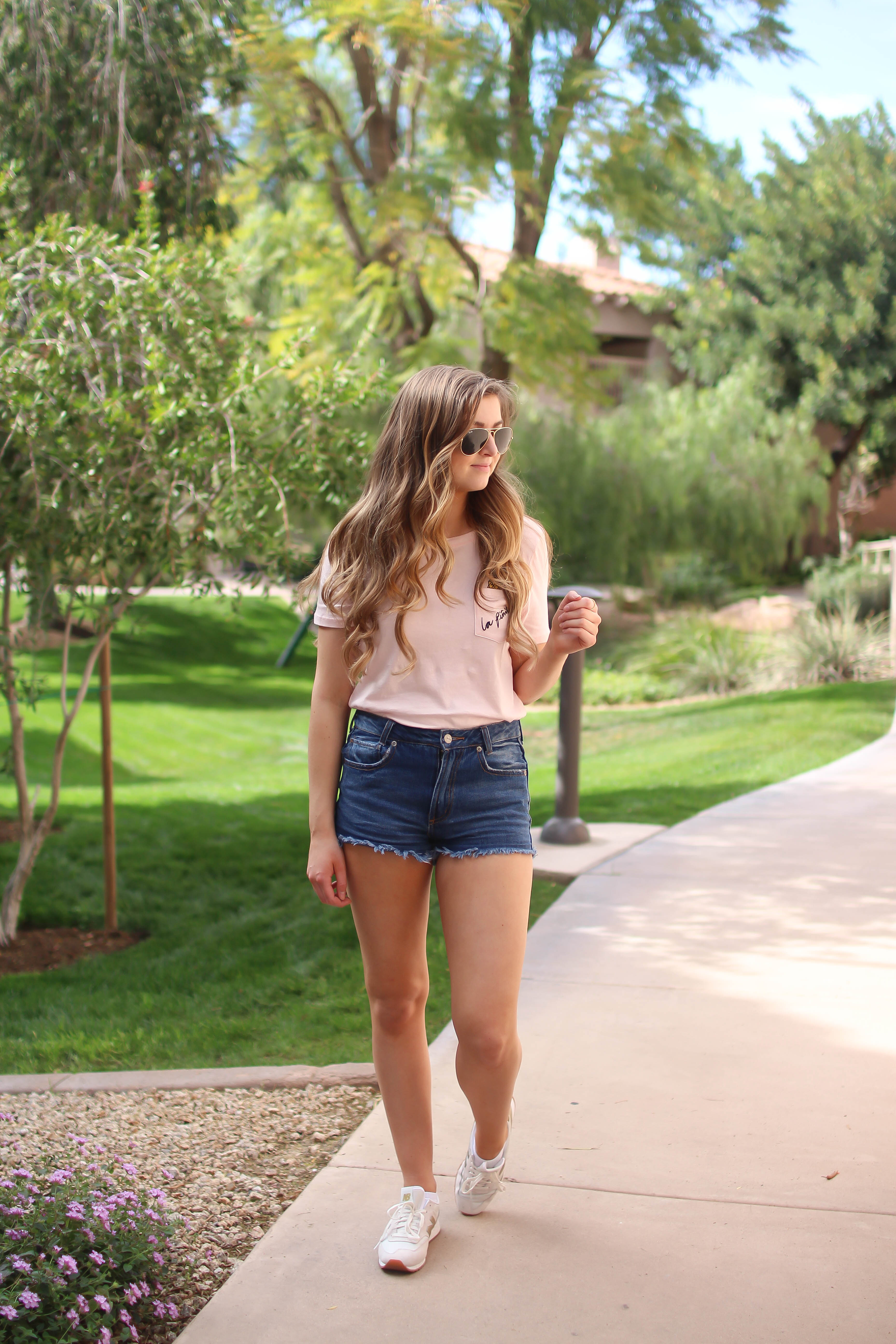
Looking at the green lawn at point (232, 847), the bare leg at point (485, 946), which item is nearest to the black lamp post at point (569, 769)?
the green lawn at point (232, 847)

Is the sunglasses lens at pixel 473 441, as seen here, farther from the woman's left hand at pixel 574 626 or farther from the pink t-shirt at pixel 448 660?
the woman's left hand at pixel 574 626

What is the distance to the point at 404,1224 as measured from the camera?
8.00 ft

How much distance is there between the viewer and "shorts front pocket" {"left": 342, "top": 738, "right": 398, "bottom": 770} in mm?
2369

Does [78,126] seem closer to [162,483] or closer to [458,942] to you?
[162,483]

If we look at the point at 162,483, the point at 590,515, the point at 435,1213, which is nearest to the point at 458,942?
the point at 435,1213

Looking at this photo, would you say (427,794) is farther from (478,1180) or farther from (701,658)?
(701,658)

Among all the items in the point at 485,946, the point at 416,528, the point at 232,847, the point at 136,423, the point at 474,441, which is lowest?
the point at 232,847

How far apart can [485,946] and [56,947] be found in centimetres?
391

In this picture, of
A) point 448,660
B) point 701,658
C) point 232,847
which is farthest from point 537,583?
point 701,658

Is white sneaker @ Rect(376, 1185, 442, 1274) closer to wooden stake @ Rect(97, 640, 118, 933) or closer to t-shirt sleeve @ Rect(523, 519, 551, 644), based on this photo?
t-shirt sleeve @ Rect(523, 519, 551, 644)

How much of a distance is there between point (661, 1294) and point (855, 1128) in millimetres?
952

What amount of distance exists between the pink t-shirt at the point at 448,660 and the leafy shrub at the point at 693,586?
1781 centimetres

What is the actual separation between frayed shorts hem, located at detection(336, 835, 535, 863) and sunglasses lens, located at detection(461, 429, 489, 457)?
80 centimetres

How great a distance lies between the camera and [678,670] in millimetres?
15789
